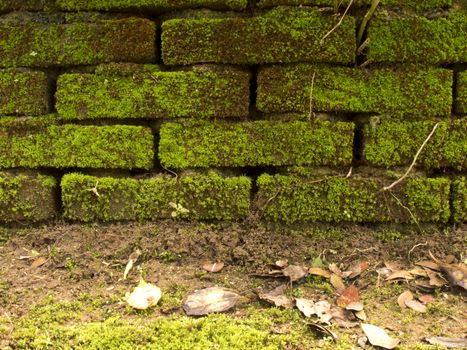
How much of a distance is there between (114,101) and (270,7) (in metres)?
0.86

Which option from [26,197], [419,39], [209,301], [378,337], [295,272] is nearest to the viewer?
[378,337]

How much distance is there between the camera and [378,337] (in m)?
1.45

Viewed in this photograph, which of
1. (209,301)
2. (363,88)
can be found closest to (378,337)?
(209,301)

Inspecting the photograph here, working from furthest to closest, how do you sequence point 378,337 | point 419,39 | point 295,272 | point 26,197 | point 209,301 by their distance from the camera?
point 26,197 → point 419,39 → point 295,272 → point 209,301 → point 378,337

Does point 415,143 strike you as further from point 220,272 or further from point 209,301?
point 209,301

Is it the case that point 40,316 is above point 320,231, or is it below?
below

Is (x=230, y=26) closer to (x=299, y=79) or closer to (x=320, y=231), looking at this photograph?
(x=299, y=79)

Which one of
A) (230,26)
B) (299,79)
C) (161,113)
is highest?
(230,26)

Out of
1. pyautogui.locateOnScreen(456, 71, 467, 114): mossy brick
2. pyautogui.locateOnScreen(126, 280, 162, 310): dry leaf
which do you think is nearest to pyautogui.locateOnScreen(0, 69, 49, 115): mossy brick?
pyautogui.locateOnScreen(126, 280, 162, 310): dry leaf

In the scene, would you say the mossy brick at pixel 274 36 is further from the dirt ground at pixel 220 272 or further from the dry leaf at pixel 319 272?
the dry leaf at pixel 319 272

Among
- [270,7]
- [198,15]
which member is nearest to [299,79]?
[270,7]

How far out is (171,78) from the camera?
1965mm

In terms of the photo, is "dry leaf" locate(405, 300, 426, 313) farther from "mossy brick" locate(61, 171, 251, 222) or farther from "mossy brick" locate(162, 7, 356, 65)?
"mossy brick" locate(162, 7, 356, 65)

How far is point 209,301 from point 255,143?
758 mm
